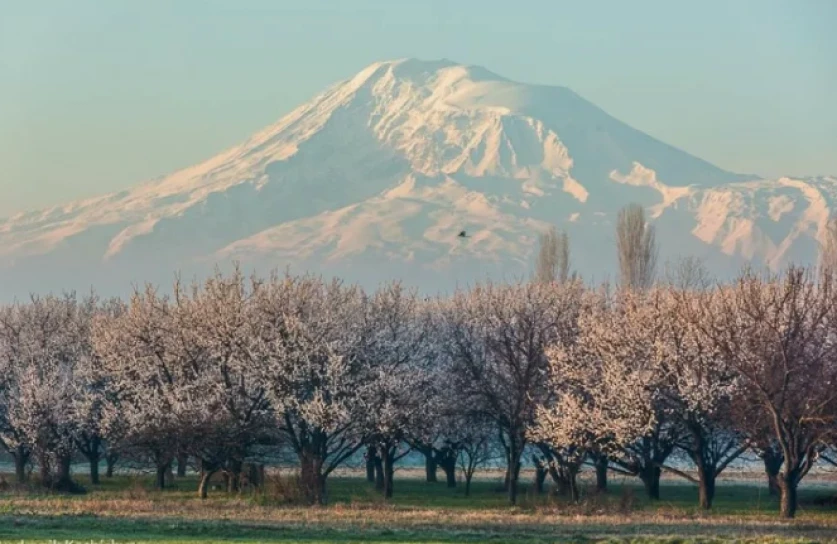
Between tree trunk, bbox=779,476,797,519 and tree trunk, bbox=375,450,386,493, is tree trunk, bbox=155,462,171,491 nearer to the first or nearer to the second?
tree trunk, bbox=375,450,386,493

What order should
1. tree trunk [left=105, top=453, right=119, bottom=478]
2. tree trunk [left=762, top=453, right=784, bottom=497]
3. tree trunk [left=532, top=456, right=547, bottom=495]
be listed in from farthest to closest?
1. tree trunk [left=105, top=453, right=119, bottom=478]
2. tree trunk [left=532, top=456, right=547, bottom=495]
3. tree trunk [left=762, top=453, right=784, bottom=497]

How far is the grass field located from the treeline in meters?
2.33

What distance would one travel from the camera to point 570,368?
59.4m

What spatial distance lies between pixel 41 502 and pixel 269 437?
13.4 meters

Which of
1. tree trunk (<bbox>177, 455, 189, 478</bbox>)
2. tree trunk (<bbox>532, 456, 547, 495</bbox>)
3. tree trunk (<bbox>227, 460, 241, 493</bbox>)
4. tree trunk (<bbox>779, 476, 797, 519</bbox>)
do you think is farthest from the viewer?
tree trunk (<bbox>177, 455, 189, 478</bbox>)

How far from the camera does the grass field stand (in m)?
37.7

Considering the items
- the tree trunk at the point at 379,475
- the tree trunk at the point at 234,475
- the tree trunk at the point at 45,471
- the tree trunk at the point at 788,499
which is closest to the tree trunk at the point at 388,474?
the tree trunk at the point at 379,475

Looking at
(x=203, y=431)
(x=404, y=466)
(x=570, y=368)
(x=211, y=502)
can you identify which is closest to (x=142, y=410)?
(x=203, y=431)

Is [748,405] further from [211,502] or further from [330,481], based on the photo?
[330,481]

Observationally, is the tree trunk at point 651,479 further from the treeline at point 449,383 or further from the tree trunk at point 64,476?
the tree trunk at point 64,476

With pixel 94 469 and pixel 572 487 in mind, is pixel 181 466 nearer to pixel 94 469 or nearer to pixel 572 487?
pixel 94 469

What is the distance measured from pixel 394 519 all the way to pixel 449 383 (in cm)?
2353

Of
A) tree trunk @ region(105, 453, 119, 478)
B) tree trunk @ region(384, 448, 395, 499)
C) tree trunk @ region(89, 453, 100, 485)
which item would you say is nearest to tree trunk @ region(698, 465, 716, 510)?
tree trunk @ region(384, 448, 395, 499)

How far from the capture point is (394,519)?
43.8 m
